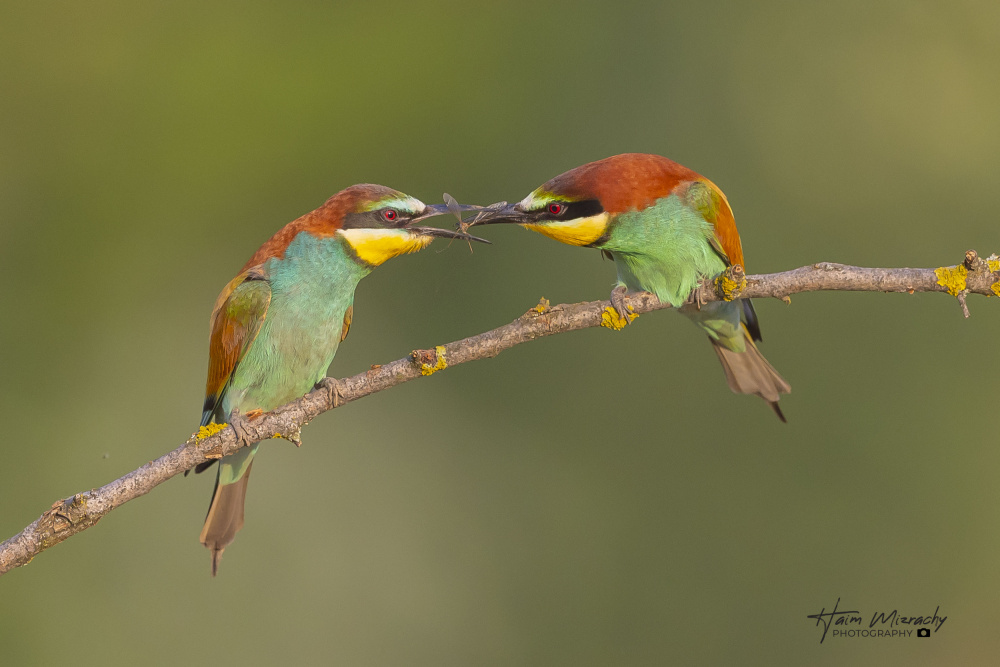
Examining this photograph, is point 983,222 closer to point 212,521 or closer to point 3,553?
point 212,521

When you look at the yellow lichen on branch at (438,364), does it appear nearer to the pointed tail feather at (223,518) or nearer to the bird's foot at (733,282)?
the bird's foot at (733,282)

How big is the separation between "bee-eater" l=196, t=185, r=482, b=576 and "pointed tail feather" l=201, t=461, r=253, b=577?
3 centimetres

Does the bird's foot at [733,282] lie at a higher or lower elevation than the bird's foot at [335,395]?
lower

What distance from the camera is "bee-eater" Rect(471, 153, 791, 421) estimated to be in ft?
7.07

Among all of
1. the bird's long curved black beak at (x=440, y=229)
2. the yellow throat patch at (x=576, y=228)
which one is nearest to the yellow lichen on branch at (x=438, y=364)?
the bird's long curved black beak at (x=440, y=229)

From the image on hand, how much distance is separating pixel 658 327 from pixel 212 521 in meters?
3.42

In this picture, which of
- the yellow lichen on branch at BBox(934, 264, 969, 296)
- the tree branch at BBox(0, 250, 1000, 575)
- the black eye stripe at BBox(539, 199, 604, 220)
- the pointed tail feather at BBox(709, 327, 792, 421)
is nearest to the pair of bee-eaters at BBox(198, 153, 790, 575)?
the black eye stripe at BBox(539, 199, 604, 220)

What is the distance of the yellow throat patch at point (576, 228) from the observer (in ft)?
7.05

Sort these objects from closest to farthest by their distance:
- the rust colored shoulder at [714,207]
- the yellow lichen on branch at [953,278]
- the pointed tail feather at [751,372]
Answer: the yellow lichen on branch at [953,278], the rust colored shoulder at [714,207], the pointed tail feather at [751,372]

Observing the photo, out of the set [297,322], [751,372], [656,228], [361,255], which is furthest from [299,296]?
[751,372]

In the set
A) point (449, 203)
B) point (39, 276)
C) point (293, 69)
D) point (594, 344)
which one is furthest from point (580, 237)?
point (39, 276)

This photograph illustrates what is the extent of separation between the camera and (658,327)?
539 centimetres

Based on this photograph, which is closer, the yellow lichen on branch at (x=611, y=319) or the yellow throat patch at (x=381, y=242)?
the yellow lichen on branch at (x=611, y=319)

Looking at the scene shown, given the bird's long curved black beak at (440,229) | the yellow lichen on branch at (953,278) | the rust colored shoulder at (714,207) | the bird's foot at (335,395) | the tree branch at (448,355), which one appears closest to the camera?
the tree branch at (448,355)
